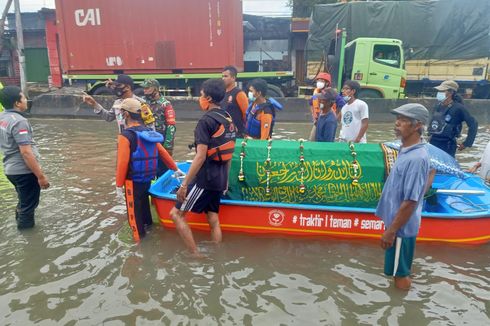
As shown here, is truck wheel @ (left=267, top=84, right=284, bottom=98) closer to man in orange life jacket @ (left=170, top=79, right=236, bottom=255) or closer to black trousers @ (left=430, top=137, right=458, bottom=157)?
black trousers @ (left=430, top=137, right=458, bottom=157)

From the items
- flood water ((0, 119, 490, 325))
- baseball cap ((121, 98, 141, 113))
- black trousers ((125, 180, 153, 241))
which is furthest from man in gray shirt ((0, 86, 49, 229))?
baseball cap ((121, 98, 141, 113))

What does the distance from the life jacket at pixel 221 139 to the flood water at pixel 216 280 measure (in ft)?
3.56

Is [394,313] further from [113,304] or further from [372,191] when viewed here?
[113,304]

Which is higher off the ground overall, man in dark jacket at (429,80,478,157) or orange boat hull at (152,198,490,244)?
man in dark jacket at (429,80,478,157)

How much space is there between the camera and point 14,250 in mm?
4199

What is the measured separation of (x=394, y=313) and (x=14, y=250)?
12.7 feet

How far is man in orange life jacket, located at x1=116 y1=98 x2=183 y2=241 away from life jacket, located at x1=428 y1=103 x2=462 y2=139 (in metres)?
3.78

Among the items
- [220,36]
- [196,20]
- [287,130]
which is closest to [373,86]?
[287,130]

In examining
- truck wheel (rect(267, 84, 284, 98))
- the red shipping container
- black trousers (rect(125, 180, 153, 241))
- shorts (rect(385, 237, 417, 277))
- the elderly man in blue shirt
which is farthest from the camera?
truck wheel (rect(267, 84, 284, 98))

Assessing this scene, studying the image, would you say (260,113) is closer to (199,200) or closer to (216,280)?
(199,200)

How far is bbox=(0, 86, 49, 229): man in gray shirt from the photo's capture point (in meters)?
4.12

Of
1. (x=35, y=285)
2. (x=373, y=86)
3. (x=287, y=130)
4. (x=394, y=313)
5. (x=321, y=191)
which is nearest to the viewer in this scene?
(x=394, y=313)

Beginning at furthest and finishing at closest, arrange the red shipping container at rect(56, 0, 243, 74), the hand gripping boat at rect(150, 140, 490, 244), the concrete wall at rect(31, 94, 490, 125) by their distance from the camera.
→ the red shipping container at rect(56, 0, 243, 74) → the concrete wall at rect(31, 94, 490, 125) → the hand gripping boat at rect(150, 140, 490, 244)

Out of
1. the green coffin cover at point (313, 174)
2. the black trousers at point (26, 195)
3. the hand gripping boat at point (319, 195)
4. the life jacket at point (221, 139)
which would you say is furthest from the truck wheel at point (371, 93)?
the black trousers at point (26, 195)
